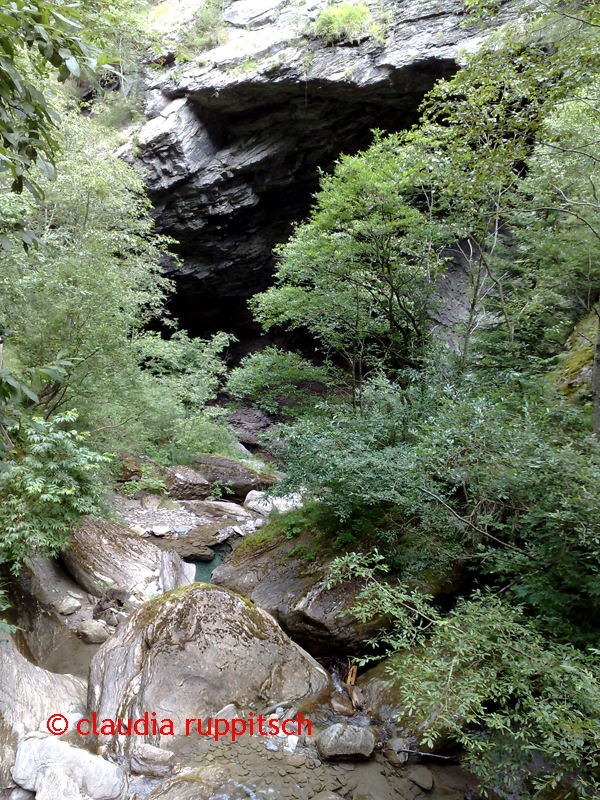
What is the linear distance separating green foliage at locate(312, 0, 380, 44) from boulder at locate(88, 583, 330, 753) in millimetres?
14184

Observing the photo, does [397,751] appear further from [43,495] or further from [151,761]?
[43,495]

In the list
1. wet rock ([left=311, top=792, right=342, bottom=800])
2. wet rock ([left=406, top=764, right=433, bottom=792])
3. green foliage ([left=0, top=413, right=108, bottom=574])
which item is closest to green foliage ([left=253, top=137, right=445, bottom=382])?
green foliage ([left=0, top=413, right=108, bottom=574])

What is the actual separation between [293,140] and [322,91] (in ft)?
6.16

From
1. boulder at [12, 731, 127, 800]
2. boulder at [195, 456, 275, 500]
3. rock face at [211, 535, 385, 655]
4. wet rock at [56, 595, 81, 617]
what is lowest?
boulder at [195, 456, 275, 500]

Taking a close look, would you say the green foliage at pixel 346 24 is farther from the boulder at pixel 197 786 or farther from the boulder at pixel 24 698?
the boulder at pixel 197 786

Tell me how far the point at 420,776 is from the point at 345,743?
1.99 feet

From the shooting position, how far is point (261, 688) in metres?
4.18

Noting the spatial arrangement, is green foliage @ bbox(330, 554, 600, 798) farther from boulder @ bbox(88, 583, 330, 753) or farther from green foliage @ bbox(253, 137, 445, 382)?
green foliage @ bbox(253, 137, 445, 382)

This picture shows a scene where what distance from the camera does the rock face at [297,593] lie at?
16.1 feet

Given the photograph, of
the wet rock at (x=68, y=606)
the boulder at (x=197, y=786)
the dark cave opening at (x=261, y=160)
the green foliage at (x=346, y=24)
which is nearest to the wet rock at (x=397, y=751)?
the boulder at (x=197, y=786)

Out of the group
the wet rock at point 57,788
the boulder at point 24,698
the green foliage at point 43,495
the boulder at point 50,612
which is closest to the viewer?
the wet rock at point 57,788

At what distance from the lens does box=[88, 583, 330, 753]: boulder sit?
386 centimetres

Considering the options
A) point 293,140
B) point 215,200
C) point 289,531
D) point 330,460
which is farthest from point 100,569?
point 293,140

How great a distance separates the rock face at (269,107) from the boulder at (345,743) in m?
12.3
